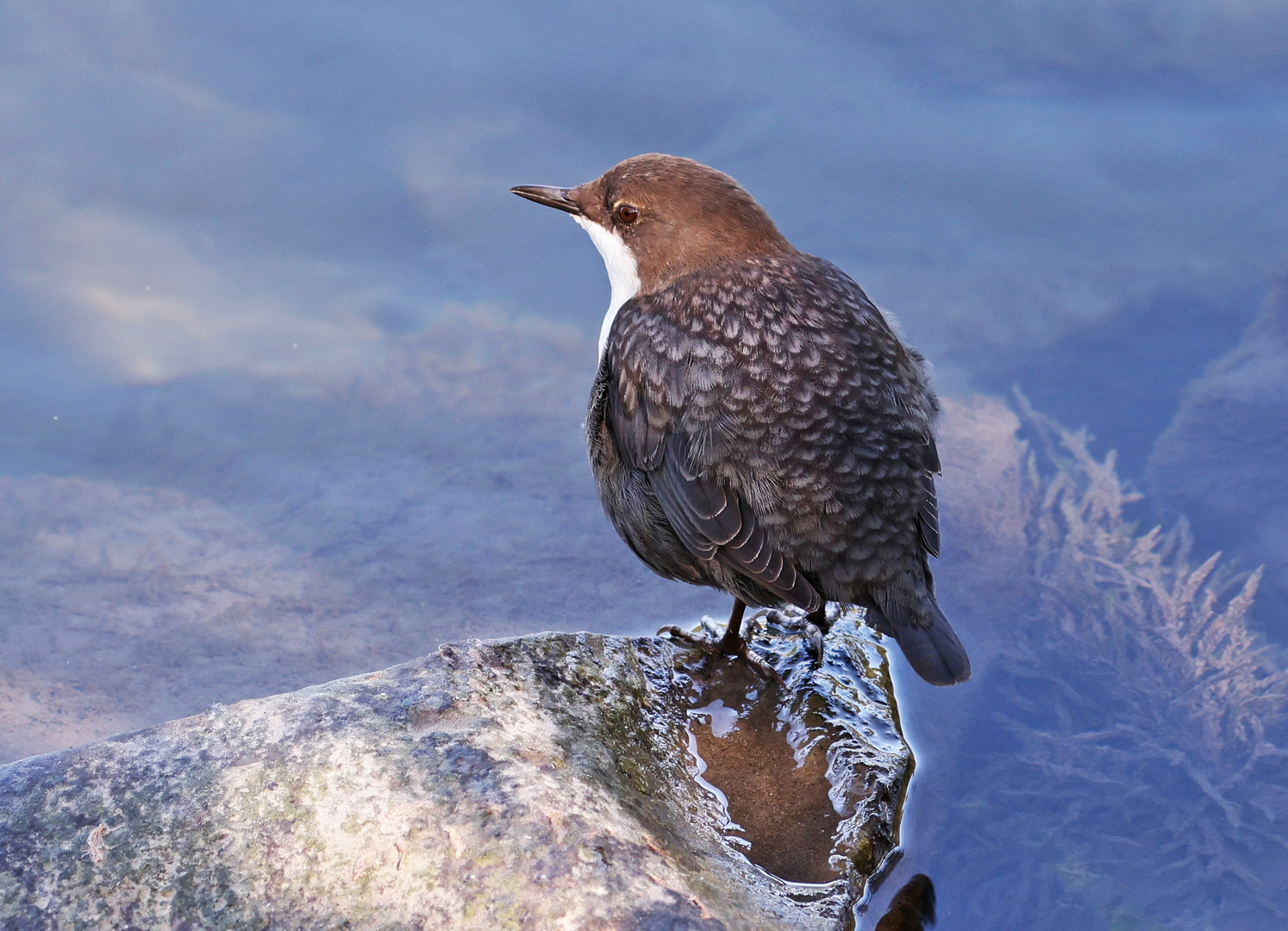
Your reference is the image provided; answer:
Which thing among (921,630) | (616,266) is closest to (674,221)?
(616,266)

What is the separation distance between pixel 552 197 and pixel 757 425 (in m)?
1.35

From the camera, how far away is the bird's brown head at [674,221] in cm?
362

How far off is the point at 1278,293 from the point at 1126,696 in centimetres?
250

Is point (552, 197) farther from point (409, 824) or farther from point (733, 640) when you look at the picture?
point (409, 824)

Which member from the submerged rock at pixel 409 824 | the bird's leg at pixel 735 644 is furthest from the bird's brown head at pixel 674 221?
the submerged rock at pixel 409 824

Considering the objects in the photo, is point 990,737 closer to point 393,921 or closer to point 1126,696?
point 1126,696

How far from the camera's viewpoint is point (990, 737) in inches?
140

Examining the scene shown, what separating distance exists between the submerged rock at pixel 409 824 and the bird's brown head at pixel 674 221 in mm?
1345

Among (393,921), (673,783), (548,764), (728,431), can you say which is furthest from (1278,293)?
(393,921)

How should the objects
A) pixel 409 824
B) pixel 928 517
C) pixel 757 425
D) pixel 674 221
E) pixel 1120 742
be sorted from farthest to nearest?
1. pixel 674 221
2. pixel 1120 742
3. pixel 928 517
4. pixel 757 425
5. pixel 409 824

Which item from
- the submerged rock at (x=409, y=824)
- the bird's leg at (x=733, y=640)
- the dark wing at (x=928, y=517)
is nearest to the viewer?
the submerged rock at (x=409, y=824)

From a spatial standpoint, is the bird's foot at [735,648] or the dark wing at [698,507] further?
the bird's foot at [735,648]

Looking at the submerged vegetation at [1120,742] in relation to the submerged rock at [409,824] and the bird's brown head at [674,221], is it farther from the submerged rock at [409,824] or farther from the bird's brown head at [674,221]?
the bird's brown head at [674,221]

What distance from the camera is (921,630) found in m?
3.06
